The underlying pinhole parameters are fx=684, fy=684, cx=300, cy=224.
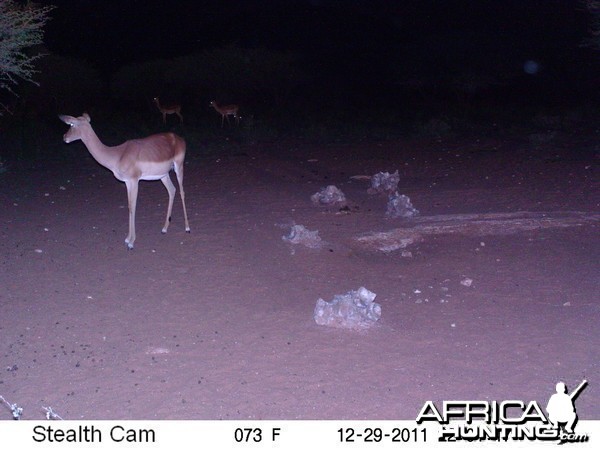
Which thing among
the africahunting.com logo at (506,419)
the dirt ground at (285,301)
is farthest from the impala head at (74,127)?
the africahunting.com logo at (506,419)

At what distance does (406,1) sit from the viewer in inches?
2128

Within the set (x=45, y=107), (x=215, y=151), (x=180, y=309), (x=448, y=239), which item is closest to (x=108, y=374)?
(x=180, y=309)

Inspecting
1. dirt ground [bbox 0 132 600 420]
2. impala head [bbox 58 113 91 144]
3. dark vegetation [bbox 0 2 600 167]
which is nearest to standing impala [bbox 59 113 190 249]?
impala head [bbox 58 113 91 144]

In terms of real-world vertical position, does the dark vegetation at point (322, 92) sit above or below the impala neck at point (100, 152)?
above

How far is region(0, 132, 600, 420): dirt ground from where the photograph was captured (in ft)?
17.4

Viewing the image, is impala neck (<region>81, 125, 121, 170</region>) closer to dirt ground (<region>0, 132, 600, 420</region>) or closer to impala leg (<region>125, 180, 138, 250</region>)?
impala leg (<region>125, 180, 138, 250</region>)

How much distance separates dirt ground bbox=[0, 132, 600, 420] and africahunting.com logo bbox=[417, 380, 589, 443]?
7.6 inches

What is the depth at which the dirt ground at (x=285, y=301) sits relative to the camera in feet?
17.4

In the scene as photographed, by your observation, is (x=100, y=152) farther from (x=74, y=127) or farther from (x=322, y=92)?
(x=322, y=92)

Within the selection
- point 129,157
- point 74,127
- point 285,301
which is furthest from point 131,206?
point 285,301

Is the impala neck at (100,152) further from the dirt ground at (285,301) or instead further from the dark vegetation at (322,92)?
the dark vegetation at (322,92)

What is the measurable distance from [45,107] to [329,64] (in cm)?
1916

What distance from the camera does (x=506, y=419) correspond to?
4703 millimetres

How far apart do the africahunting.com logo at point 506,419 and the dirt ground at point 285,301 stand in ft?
0.63
